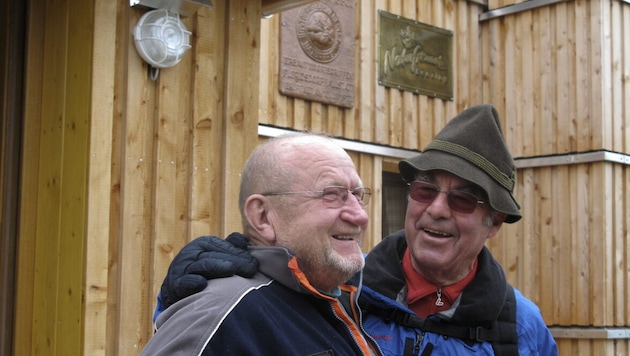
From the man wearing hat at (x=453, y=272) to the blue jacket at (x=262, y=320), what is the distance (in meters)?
0.65

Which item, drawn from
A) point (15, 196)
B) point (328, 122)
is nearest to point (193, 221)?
point (15, 196)

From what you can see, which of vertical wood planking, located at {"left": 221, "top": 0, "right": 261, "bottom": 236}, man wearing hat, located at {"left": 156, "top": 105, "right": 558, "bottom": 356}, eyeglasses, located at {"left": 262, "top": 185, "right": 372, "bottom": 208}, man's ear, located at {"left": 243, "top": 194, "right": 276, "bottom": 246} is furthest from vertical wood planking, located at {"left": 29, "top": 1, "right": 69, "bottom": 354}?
eyeglasses, located at {"left": 262, "top": 185, "right": 372, "bottom": 208}

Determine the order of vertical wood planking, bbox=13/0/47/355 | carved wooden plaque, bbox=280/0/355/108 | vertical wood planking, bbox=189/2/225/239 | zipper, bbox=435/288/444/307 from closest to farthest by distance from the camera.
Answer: zipper, bbox=435/288/444/307 → vertical wood planking, bbox=13/0/47/355 → vertical wood planking, bbox=189/2/225/239 → carved wooden plaque, bbox=280/0/355/108

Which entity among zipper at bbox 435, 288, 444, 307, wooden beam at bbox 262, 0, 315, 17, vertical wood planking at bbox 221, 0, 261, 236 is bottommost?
zipper at bbox 435, 288, 444, 307

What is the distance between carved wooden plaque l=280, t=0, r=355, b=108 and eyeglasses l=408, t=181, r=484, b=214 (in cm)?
537

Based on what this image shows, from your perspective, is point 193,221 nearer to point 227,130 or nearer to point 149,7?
point 227,130

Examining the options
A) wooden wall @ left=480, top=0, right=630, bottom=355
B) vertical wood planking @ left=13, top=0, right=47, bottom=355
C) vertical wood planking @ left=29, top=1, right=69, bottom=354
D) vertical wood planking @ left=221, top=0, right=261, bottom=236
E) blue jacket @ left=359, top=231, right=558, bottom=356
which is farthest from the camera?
wooden wall @ left=480, top=0, right=630, bottom=355

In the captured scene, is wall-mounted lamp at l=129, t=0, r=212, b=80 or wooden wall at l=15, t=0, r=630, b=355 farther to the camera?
wall-mounted lamp at l=129, t=0, r=212, b=80

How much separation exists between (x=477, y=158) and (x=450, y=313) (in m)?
0.63

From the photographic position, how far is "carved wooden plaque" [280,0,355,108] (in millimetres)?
8922

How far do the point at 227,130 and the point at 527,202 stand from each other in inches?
286

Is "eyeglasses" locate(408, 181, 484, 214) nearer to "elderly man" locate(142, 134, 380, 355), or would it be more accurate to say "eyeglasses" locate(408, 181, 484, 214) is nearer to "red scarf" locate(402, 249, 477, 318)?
"red scarf" locate(402, 249, 477, 318)

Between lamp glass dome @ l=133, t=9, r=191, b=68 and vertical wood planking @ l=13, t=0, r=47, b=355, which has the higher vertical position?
lamp glass dome @ l=133, t=9, r=191, b=68

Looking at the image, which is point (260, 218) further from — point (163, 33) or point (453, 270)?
point (163, 33)
